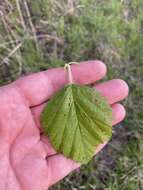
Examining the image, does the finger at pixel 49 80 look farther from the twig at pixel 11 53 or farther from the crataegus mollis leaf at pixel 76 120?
the twig at pixel 11 53

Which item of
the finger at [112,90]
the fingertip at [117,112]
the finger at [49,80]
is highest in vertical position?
the finger at [49,80]

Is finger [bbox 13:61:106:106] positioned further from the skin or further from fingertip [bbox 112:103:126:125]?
fingertip [bbox 112:103:126:125]

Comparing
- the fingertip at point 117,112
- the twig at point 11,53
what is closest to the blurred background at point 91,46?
the twig at point 11,53

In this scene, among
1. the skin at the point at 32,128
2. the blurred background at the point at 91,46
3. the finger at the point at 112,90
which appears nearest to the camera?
the skin at the point at 32,128

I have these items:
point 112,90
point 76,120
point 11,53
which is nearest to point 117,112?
point 112,90

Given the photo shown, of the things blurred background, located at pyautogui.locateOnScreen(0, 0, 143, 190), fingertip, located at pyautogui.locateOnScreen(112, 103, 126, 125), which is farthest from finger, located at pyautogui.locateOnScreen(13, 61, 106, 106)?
blurred background, located at pyautogui.locateOnScreen(0, 0, 143, 190)

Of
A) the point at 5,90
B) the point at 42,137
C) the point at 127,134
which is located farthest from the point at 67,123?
the point at 127,134
